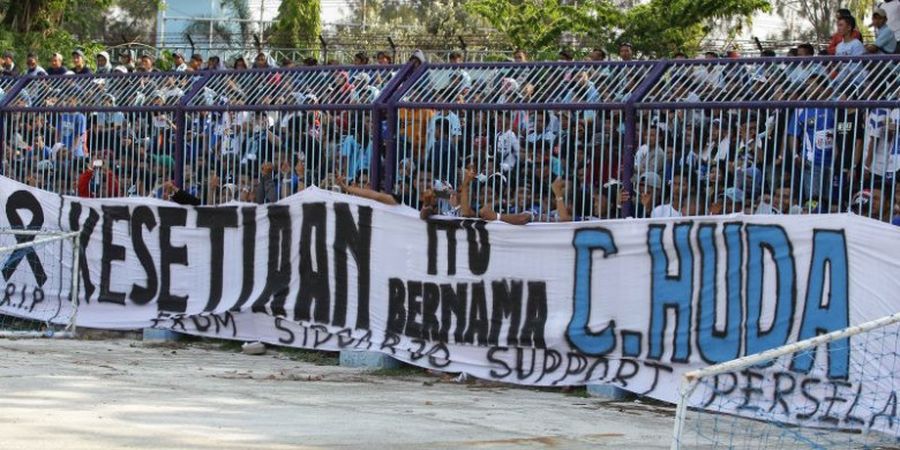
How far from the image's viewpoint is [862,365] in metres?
10.8

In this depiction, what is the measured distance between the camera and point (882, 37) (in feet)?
46.5

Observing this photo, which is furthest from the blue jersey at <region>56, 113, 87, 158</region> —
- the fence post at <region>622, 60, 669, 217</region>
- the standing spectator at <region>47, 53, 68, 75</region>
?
the fence post at <region>622, 60, 669, 217</region>

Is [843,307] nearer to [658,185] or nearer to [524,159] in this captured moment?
[658,185]

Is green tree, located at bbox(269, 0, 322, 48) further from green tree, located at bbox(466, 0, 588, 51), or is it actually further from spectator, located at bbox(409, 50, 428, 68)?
spectator, located at bbox(409, 50, 428, 68)

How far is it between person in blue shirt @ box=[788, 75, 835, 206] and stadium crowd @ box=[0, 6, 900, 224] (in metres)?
0.01

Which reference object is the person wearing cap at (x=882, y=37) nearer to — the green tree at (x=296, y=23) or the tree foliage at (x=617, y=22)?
the tree foliage at (x=617, y=22)

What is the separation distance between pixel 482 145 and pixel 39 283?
259 inches

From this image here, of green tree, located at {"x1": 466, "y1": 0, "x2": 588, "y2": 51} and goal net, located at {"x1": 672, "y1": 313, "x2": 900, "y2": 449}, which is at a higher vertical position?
green tree, located at {"x1": 466, "y1": 0, "x2": 588, "y2": 51}

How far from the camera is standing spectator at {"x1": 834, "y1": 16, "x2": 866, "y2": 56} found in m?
13.8

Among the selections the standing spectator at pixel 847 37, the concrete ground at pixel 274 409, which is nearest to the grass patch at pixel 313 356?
the concrete ground at pixel 274 409

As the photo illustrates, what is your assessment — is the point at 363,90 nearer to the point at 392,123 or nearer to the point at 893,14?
the point at 392,123

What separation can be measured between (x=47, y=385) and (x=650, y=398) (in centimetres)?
490

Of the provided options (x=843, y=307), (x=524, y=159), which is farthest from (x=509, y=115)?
(x=843, y=307)

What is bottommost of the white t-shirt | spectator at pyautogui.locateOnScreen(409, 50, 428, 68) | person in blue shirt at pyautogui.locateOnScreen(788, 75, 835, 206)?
person in blue shirt at pyautogui.locateOnScreen(788, 75, 835, 206)
